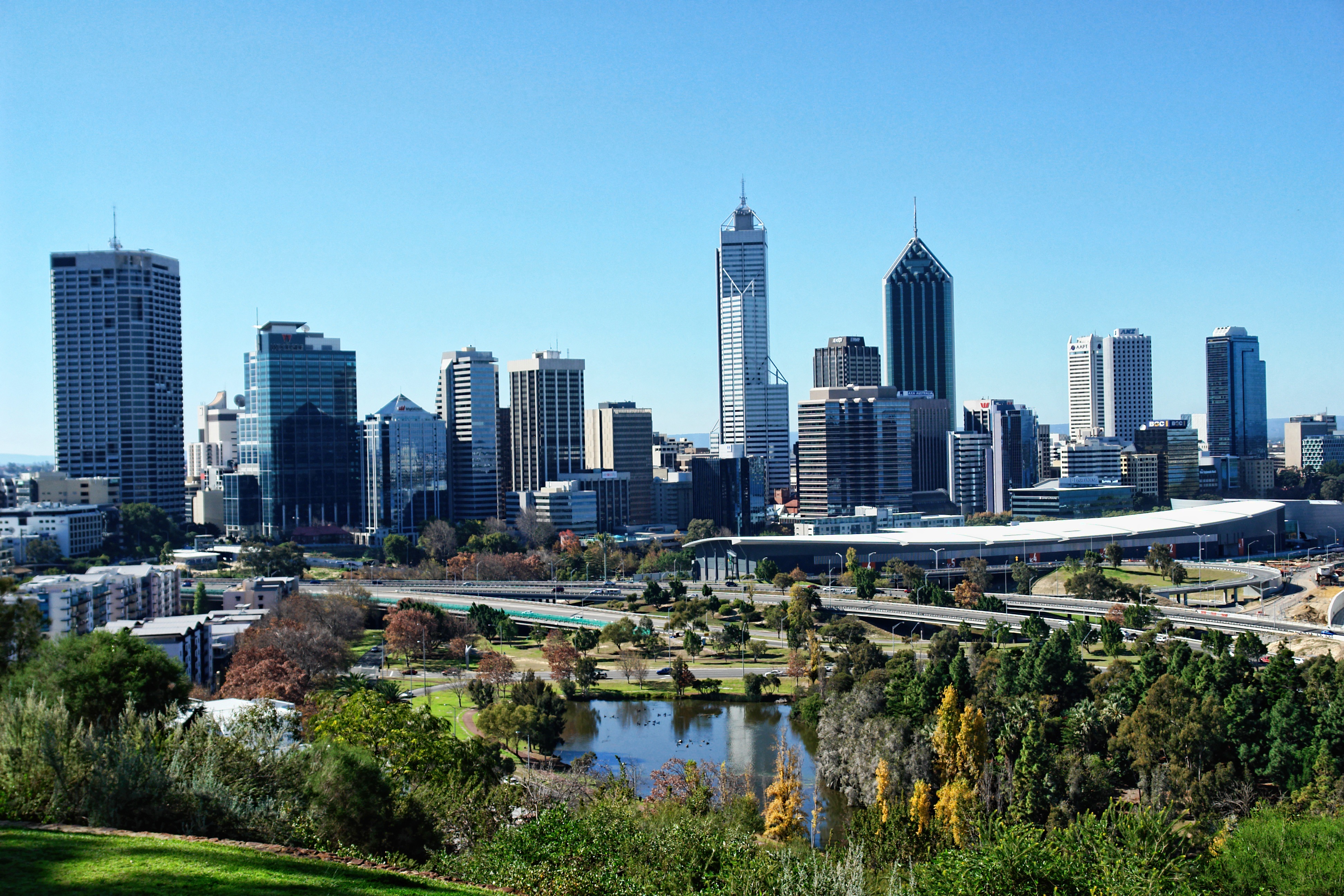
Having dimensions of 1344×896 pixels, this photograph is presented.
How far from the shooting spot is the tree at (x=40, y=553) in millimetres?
59812

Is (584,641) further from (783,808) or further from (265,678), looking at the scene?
(783,808)

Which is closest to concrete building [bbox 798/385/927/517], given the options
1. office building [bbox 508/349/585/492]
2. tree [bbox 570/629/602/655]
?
office building [bbox 508/349/585/492]

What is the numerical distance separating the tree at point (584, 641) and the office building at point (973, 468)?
64.4 metres

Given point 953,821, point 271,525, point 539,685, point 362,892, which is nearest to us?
point 362,892

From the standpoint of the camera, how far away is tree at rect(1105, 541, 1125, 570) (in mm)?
53812

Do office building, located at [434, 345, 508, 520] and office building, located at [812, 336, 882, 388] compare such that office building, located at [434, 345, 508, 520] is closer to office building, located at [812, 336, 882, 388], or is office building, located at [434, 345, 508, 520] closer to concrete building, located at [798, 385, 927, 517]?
concrete building, located at [798, 385, 927, 517]

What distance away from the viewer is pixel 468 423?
3337 inches

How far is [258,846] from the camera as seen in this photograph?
1028 centimetres

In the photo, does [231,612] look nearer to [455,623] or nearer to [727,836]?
[455,623]

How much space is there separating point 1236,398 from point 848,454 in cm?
6174

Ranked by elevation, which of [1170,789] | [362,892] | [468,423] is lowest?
[1170,789]

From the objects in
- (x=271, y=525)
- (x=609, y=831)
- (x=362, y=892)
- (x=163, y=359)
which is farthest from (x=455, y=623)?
(x=163, y=359)

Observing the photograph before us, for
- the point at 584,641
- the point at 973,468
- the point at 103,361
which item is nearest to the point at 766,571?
the point at 584,641

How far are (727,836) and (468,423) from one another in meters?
73.7
